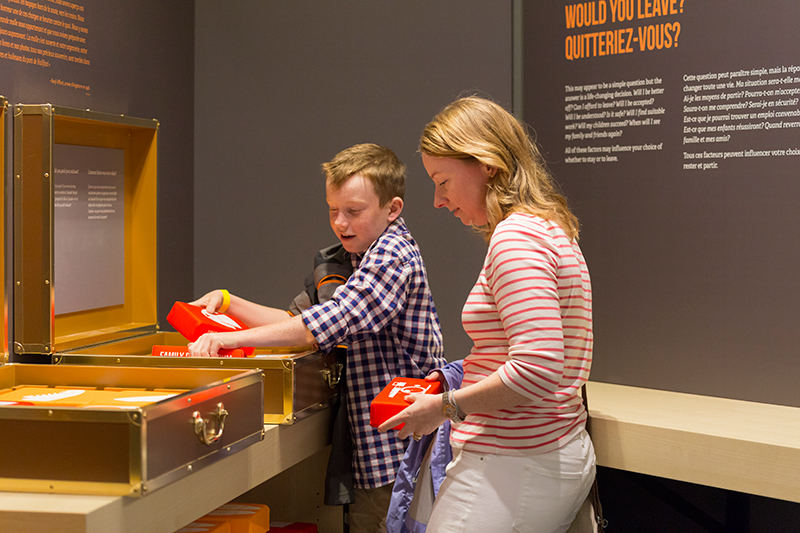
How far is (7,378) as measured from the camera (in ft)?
5.33

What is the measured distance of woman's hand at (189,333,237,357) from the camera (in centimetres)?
173

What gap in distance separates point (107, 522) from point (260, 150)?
1873mm

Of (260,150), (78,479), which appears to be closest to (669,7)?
(260,150)

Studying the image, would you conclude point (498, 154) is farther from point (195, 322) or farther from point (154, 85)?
point (154, 85)

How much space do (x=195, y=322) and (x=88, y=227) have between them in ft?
1.62

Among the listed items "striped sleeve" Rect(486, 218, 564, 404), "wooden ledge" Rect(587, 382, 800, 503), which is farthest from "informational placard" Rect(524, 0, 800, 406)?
"striped sleeve" Rect(486, 218, 564, 404)

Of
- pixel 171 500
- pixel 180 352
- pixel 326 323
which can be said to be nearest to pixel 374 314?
pixel 326 323

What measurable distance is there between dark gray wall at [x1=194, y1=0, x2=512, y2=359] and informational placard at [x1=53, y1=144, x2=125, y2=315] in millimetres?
628

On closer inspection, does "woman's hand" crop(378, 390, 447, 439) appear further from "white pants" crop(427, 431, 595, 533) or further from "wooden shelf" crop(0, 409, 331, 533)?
"wooden shelf" crop(0, 409, 331, 533)

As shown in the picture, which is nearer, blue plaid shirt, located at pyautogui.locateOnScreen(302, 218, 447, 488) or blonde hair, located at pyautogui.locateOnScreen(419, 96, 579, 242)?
blonde hair, located at pyautogui.locateOnScreen(419, 96, 579, 242)

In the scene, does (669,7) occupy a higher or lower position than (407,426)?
higher

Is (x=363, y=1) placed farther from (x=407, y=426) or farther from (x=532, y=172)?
(x=407, y=426)

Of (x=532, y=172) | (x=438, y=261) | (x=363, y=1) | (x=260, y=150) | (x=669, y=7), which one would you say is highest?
(x=363, y=1)

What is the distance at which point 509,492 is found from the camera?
1.33m
